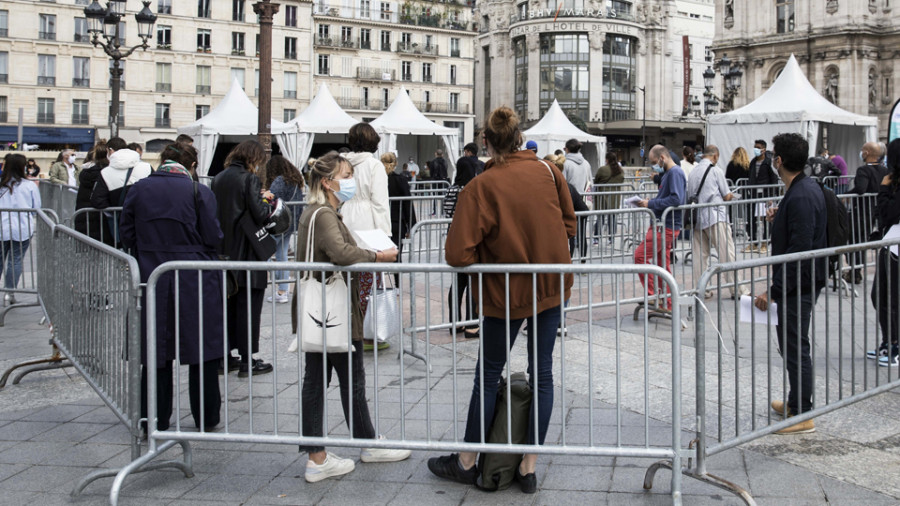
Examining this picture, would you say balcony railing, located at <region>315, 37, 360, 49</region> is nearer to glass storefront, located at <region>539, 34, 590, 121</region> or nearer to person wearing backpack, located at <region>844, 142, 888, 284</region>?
glass storefront, located at <region>539, 34, 590, 121</region>

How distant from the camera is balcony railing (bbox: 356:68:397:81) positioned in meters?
65.7

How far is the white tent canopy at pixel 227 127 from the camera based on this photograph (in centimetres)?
2433

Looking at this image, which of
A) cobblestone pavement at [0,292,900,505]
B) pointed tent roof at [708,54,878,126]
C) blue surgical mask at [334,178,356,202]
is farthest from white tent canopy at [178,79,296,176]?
blue surgical mask at [334,178,356,202]

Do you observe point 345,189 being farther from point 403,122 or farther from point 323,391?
point 403,122

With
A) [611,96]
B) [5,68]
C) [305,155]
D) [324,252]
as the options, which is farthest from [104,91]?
[324,252]

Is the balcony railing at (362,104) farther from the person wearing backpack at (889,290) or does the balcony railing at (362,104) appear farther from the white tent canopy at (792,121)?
the person wearing backpack at (889,290)

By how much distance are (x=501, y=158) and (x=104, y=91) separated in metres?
56.6

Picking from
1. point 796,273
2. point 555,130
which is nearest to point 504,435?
point 796,273

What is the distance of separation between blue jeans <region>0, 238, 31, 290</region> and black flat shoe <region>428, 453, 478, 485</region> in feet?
22.4

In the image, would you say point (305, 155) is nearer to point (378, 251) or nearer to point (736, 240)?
point (736, 240)

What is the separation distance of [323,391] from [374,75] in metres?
63.4

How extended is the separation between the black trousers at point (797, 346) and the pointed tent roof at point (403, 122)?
832 inches

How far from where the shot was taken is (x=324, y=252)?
4867 mm

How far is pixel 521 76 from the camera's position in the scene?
8075 centimetres
